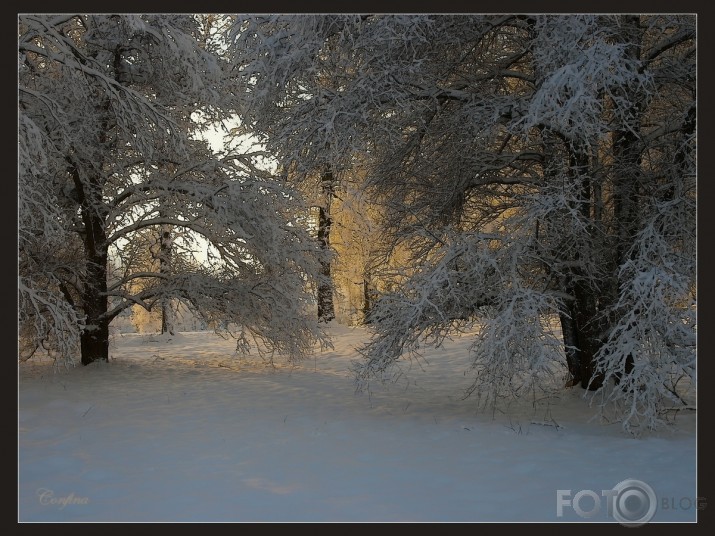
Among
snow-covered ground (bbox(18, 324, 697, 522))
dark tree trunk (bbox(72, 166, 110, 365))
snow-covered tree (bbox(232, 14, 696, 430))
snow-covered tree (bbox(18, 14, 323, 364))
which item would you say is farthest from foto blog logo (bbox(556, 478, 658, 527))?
dark tree trunk (bbox(72, 166, 110, 365))

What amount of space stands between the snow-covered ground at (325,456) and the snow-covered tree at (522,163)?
62cm

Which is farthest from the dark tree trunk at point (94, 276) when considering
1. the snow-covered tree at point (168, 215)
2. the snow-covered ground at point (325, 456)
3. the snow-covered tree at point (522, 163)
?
the snow-covered tree at point (522, 163)

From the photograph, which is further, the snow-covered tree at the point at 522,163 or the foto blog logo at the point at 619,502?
the snow-covered tree at the point at 522,163

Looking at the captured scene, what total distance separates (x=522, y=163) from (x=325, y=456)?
4.92 m

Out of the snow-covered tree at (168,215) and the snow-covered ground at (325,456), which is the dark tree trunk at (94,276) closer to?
the snow-covered tree at (168,215)

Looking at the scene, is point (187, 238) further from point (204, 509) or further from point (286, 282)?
point (204, 509)

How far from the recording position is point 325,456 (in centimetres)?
631

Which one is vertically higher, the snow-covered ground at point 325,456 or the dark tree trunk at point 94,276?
the dark tree trunk at point 94,276

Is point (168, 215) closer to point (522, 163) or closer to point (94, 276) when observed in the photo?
point (94, 276)

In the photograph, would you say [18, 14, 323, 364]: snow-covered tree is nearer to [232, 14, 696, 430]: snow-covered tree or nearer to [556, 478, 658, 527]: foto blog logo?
[232, 14, 696, 430]: snow-covered tree

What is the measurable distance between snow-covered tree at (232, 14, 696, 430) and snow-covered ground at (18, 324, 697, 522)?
624 mm

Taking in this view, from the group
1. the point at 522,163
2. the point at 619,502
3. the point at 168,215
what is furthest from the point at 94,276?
the point at 619,502

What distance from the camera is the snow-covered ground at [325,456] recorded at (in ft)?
16.2

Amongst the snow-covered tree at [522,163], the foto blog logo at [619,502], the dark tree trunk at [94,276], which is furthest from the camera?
the dark tree trunk at [94,276]
